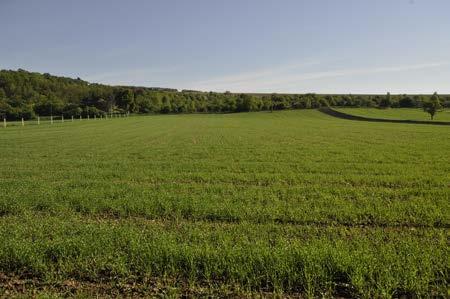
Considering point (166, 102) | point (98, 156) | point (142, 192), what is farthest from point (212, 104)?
point (142, 192)

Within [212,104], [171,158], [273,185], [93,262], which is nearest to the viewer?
[93,262]

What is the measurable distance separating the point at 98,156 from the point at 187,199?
13294 millimetres

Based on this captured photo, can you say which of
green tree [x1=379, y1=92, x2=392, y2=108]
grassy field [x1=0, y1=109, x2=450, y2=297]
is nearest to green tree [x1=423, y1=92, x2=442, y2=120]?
green tree [x1=379, y1=92, x2=392, y2=108]

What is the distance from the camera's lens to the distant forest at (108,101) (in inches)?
4200

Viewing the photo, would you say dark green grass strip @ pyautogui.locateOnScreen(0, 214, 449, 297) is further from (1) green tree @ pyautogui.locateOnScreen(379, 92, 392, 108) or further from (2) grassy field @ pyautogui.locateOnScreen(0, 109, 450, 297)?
(1) green tree @ pyautogui.locateOnScreen(379, 92, 392, 108)

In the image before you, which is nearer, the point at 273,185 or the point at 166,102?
the point at 273,185

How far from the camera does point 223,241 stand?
689cm

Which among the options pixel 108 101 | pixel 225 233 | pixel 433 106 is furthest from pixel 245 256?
pixel 108 101

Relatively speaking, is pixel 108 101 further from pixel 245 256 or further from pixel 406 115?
pixel 245 256

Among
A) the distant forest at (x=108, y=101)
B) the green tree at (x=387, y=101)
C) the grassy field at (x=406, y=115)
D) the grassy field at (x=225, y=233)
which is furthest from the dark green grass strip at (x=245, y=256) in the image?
the green tree at (x=387, y=101)

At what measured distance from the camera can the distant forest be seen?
106688 mm

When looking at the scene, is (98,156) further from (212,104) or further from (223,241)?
(212,104)

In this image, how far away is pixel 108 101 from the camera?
14188cm

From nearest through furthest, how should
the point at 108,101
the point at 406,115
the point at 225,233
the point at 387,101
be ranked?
1. the point at 225,233
2. the point at 406,115
3. the point at 387,101
4. the point at 108,101
